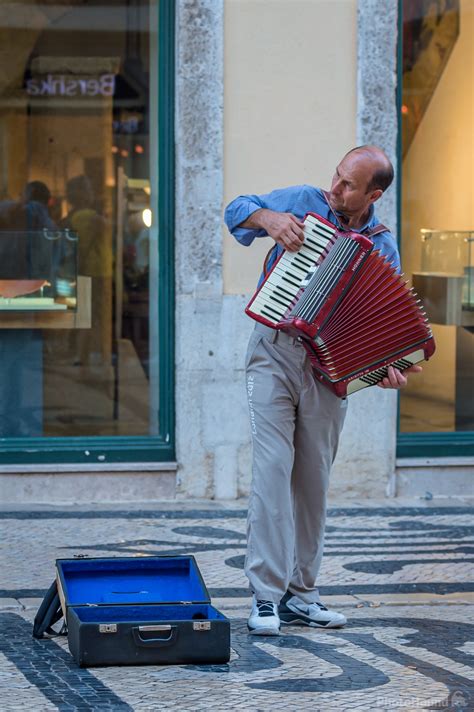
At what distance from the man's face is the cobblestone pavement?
160 centimetres

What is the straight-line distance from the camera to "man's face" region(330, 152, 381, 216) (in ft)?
16.9

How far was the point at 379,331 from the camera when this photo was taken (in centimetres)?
516

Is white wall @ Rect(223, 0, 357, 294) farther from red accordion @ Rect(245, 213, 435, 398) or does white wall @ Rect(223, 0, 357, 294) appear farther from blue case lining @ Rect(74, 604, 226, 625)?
blue case lining @ Rect(74, 604, 226, 625)

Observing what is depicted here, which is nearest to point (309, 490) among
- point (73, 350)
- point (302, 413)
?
point (302, 413)

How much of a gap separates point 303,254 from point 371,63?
339cm

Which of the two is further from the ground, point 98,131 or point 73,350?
point 98,131

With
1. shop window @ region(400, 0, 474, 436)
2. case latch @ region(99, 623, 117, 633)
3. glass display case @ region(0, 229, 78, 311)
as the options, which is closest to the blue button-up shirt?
case latch @ region(99, 623, 117, 633)

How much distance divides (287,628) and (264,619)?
9.1 inches

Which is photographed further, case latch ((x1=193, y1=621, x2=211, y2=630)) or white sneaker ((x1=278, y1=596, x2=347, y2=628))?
white sneaker ((x1=278, y1=596, x2=347, y2=628))

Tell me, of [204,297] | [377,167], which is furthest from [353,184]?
[204,297]

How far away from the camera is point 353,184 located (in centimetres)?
514

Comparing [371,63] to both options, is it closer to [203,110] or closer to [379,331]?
[203,110]

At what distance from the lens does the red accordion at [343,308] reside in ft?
16.5

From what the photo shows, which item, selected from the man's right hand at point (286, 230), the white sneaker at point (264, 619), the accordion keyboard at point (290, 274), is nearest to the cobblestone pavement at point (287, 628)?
the white sneaker at point (264, 619)
